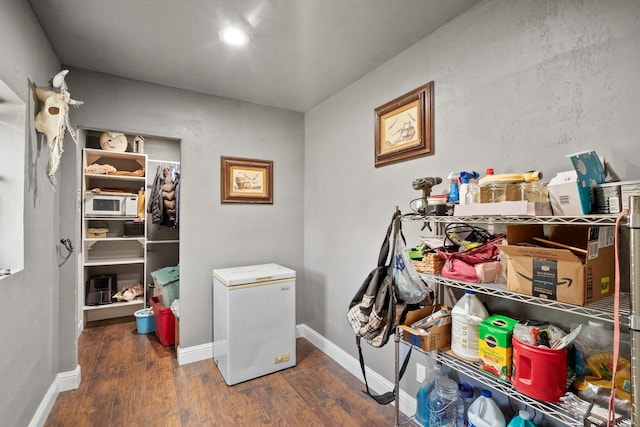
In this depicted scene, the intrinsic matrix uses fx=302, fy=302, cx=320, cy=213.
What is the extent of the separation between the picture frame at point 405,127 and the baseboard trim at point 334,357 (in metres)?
1.59

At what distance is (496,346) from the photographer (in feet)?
4.03

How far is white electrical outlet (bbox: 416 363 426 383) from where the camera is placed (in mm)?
1880

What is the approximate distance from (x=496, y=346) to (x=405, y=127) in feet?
4.59

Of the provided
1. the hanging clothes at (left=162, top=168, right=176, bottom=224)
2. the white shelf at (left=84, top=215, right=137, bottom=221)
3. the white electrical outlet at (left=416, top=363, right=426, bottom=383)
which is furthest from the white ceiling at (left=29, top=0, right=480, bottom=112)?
the white electrical outlet at (left=416, top=363, right=426, bottom=383)

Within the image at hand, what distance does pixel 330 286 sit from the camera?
2820 mm

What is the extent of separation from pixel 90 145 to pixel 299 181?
263cm

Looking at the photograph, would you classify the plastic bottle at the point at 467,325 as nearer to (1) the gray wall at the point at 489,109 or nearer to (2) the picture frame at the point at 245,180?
(1) the gray wall at the point at 489,109

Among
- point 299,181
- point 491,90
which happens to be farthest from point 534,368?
point 299,181

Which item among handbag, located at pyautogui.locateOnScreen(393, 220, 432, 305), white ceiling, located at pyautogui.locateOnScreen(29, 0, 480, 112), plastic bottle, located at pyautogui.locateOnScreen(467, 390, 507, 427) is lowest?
plastic bottle, located at pyautogui.locateOnScreen(467, 390, 507, 427)

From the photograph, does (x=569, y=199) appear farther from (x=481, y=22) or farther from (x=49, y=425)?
(x=49, y=425)

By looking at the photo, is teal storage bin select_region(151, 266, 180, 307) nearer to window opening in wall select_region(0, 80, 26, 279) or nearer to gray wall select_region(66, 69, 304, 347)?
gray wall select_region(66, 69, 304, 347)

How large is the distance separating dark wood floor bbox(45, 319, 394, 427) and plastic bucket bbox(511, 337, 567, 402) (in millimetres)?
1132

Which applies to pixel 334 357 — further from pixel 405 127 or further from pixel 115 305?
pixel 115 305

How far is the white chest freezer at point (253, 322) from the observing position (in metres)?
2.35
